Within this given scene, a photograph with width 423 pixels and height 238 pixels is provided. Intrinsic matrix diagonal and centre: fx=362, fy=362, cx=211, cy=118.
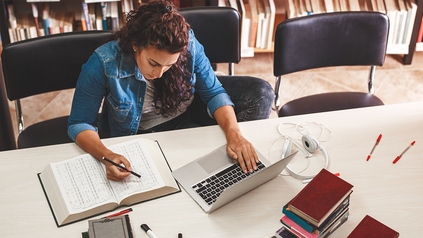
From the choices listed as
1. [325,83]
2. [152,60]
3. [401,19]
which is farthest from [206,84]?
[401,19]

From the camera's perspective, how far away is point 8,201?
1.00 metres

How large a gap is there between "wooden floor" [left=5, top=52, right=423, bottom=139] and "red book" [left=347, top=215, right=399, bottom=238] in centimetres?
173

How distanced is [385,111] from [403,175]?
1.13 ft

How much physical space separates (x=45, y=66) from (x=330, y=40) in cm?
132

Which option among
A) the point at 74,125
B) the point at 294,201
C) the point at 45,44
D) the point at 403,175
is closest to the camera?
the point at 294,201

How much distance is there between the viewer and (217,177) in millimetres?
1094

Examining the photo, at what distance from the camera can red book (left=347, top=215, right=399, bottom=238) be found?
849 mm

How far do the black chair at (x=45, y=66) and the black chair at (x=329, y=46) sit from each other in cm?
81

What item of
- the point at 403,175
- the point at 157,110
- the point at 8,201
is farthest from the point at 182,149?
the point at 403,175

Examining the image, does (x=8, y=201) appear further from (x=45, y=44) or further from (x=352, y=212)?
(x=352, y=212)

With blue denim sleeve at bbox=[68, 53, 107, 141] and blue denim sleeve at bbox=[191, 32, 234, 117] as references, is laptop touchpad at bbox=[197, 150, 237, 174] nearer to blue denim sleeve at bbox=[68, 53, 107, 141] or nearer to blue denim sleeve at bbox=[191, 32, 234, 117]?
blue denim sleeve at bbox=[191, 32, 234, 117]

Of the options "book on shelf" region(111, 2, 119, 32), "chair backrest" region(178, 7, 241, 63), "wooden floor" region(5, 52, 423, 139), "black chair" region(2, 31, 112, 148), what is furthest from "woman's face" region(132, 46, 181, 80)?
"wooden floor" region(5, 52, 423, 139)

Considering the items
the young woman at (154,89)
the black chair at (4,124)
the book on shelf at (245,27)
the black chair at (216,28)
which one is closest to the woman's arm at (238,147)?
the young woman at (154,89)

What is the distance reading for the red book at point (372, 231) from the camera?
2.78 ft
